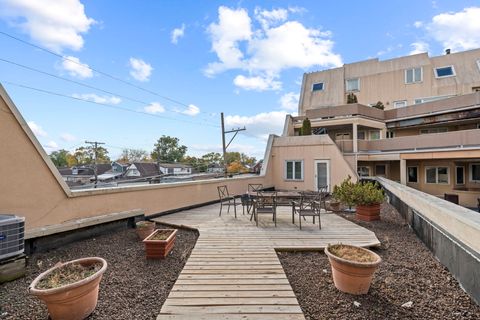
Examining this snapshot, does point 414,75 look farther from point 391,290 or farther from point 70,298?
point 70,298

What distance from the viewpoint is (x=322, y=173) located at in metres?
12.7

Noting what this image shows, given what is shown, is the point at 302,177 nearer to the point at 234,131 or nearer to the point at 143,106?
the point at 234,131

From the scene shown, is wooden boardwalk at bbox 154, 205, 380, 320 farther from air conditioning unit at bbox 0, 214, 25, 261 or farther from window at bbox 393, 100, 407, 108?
window at bbox 393, 100, 407, 108

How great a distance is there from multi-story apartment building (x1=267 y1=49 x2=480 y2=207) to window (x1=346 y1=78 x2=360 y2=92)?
7cm

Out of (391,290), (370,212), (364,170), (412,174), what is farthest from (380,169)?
(391,290)

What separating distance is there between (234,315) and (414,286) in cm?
241

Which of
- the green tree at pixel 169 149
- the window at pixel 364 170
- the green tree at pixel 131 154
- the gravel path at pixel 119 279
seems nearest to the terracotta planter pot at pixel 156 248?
the gravel path at pixel 119 279

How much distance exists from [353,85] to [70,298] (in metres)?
21.7

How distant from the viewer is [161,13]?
10.4 m

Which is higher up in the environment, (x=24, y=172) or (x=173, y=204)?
(x=24, y=172)

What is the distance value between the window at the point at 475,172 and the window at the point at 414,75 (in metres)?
6.61

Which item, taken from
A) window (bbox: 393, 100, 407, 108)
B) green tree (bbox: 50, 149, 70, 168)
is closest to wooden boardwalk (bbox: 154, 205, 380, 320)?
window (bbox: 393, 100, 407, 108)

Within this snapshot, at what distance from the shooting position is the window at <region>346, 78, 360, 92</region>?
64.5 feet

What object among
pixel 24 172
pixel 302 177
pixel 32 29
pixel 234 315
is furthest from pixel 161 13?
pixel 234 315
